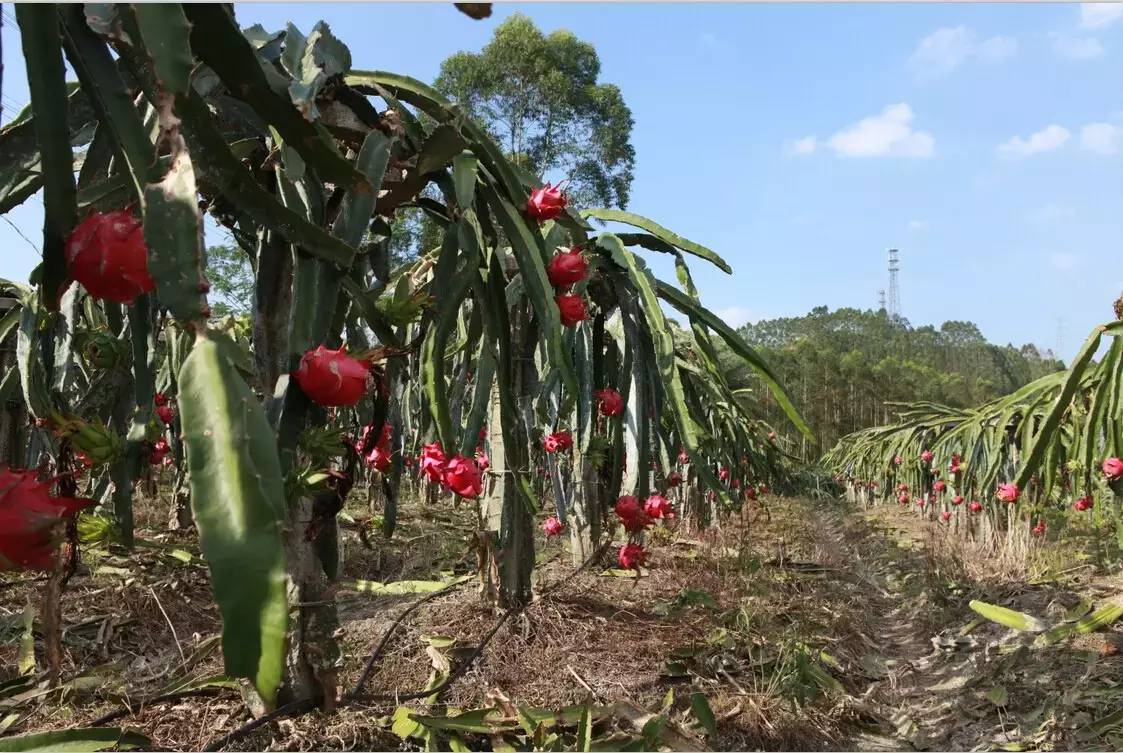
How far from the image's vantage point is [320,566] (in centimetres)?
179

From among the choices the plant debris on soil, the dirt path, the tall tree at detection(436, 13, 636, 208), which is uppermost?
the tall tree at detection(436, 13, 636, 208)

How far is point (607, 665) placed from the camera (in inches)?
112

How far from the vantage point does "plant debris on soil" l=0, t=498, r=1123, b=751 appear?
203 centimetres

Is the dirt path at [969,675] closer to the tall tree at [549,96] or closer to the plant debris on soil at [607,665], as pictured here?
the plant debris on soil at [607,665]

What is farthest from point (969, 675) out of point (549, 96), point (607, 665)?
point (549, 96)

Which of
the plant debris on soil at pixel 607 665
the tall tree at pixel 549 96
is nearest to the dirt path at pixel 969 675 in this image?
the plant debris on soil at pixel 607 665

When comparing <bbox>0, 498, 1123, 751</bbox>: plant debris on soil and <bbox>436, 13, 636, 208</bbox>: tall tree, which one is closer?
<bbox>0, 498, 1123, 751</bbox>: plant debris on soil

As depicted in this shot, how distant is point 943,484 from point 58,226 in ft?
32.1

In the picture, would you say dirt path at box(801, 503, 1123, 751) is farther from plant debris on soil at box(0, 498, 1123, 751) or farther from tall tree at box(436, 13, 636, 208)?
tall tree at box(436, 13, 636, 208)

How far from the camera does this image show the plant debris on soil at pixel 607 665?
203 cm

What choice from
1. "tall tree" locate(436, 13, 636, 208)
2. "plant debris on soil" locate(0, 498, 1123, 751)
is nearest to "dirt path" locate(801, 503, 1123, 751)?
"plant debris on soil" locate(0, 498, 1123, 751)

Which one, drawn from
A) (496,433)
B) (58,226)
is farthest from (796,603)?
(58,226)

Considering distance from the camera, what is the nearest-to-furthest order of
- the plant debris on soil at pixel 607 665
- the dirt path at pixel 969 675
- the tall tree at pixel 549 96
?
the plant debris on soil at pixel 607 665 < the dirt path at pixel 969 675 < the tall tree at pixel 549 96

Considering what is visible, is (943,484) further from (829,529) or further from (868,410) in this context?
(868,410)
